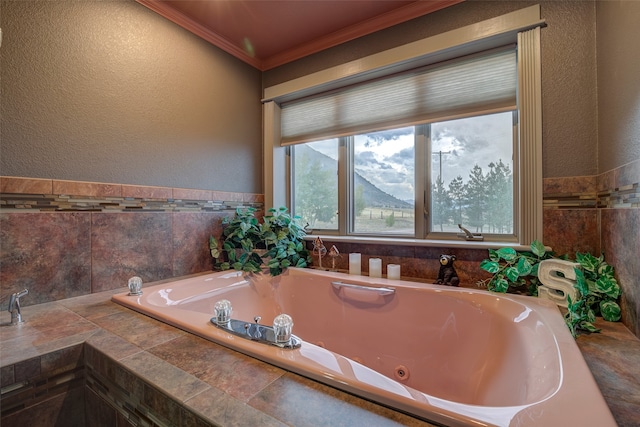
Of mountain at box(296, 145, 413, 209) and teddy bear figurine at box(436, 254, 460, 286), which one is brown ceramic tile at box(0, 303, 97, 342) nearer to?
teddy bear figurine at box(436, 254, 460, 286)

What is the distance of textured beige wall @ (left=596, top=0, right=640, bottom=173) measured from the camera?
101cm

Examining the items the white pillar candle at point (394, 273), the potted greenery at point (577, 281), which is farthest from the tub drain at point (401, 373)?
the potted greenery at point (577, 281)

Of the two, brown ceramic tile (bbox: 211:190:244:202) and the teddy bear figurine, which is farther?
brown ceramic tile (bbox: 211:190:244:202)

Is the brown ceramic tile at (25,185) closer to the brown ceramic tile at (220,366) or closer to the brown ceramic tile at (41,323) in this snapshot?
the brown ceramic tile at (41,323)

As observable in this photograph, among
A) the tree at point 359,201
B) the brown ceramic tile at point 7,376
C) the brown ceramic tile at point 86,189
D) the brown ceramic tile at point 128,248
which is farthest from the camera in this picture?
the tree at point 359,201

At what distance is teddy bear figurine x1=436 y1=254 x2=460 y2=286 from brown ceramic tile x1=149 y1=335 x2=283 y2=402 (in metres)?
1.12

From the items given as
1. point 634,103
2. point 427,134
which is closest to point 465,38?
point 427,134

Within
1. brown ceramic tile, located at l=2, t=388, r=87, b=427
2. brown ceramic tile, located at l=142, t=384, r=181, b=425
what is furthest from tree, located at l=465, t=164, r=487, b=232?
brown ceramic tile, located at l=2, t=388, r=87, b=427

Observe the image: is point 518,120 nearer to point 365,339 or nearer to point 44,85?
point 365,339

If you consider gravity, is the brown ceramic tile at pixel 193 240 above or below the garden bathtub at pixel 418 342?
above

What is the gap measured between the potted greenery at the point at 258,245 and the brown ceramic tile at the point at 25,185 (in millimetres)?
877

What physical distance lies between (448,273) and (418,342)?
1.32 ft

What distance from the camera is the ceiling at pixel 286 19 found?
67.4 inches

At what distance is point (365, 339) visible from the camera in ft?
5.00
